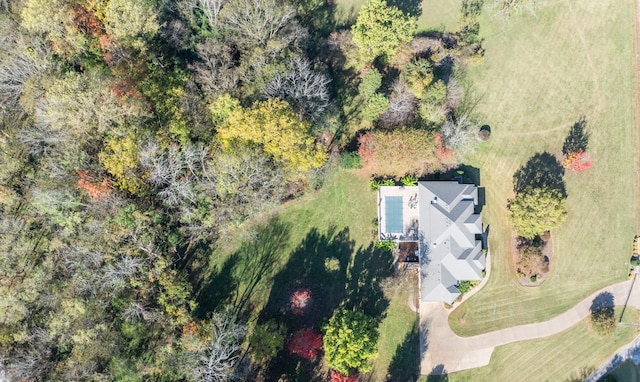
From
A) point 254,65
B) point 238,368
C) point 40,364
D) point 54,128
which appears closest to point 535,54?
point 254,65

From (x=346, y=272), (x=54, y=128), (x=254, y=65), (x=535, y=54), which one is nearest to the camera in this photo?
(x=54, y=128)

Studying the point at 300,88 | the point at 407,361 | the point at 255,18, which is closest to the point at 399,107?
the point at 300,88

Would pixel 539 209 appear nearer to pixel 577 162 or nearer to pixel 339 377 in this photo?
pixel 577 162

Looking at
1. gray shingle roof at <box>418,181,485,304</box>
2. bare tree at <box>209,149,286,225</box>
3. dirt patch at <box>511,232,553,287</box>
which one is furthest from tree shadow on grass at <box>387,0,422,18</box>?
dirt patch at <box>511,232,553,287</box>

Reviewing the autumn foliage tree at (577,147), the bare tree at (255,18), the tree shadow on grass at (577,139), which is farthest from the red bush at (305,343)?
the tree shadow on grass at (577,139)

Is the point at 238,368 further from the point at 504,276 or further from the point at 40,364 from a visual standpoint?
the point at 504,276
